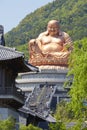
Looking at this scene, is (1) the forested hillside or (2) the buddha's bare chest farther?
(1) the forested hillside

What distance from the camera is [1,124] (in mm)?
19969

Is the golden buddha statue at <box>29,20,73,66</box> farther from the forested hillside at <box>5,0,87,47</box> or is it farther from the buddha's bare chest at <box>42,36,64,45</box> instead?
the forested hillside at <box>5,0,87,47</box>

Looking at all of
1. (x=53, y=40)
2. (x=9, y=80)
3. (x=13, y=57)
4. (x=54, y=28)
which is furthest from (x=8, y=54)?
(x=54, y=28)

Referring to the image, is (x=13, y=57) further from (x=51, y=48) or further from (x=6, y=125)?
(x=51, y=48)

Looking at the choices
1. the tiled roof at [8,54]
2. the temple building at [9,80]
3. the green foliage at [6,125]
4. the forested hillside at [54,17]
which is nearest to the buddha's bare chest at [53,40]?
the temple building at [9,80]

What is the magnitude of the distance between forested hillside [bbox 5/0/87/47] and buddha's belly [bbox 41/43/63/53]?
67.7m

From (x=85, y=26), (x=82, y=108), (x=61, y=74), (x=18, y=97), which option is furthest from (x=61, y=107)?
(x=85, y=26)

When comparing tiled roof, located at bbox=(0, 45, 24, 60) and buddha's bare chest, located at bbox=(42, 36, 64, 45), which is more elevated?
buddha's bare chest, located at bbox=(42, 36, 64, 45)

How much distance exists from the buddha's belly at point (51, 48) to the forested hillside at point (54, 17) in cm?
6769

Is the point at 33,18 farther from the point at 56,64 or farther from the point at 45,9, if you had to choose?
the point at 56,64

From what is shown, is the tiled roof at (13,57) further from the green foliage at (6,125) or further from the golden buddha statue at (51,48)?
the golden buddha statue at (51,48)

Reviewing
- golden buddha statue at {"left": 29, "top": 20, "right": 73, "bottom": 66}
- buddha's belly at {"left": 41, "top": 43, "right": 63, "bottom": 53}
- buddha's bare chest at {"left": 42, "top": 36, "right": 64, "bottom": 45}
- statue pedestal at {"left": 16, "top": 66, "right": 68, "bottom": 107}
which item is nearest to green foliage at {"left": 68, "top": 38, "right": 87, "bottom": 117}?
statue pedestal at {"left": 16, "top": 66, "right": 68, "bottom": 107}

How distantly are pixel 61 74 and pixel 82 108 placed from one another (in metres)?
53.9

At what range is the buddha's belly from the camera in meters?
75.8
